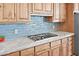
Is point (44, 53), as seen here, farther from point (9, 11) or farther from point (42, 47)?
point (9, 11)

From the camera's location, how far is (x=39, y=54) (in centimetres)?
171

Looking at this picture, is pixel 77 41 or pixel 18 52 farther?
pixel 77 41

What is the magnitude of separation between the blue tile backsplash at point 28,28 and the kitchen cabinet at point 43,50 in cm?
17

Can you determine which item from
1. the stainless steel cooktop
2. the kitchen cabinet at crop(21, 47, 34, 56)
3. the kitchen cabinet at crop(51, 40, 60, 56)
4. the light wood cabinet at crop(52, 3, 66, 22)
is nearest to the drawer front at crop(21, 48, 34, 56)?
the kitchen cabinet at crop(21, 47, 34, 56)

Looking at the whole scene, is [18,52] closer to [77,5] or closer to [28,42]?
[28,42]

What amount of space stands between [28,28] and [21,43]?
7.3 inches

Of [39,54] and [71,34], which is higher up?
[71,34]

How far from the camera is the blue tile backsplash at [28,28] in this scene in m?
1.62

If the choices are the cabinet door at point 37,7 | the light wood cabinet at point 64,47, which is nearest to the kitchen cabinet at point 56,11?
the cabinet door at point 37,7

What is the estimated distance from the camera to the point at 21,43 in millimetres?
1658

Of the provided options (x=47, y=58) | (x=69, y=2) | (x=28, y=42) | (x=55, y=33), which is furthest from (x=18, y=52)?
(x=69, y=2)

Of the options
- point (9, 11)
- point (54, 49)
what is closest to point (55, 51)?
point (54, 49)

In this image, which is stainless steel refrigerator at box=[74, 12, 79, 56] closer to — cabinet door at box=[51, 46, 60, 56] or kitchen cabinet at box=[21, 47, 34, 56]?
cabinet door at box=[51, 46, 60, 56]

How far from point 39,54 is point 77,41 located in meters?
0.48
